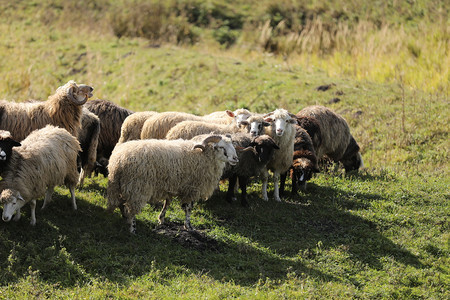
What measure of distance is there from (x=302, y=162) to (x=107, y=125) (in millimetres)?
4814

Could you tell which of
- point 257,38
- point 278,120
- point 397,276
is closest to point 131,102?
point 257,38

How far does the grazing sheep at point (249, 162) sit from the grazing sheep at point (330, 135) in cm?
243

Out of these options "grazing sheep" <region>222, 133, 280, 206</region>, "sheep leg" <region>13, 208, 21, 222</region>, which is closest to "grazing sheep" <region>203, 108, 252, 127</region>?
"grazing sheep" <region>222, 133, 280, 206</region>

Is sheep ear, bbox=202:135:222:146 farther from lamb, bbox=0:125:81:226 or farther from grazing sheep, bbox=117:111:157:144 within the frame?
grazing sheep, bbox=117:111:157:144

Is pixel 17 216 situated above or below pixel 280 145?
below

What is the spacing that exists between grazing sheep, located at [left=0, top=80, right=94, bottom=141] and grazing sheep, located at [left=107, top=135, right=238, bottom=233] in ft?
6.99

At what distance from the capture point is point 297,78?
2009cm

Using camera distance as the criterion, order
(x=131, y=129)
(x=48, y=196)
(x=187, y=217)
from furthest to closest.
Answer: (x=131, y=129) < (x=48, y=196) < (x=187, y=217)

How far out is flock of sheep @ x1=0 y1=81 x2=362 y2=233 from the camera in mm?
8695

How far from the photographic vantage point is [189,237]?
8.91 meters

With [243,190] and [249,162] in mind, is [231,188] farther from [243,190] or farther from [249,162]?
[249,162]

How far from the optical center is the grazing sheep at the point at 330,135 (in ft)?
43.1

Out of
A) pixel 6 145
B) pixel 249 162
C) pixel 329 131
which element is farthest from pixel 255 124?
pixel 6 145

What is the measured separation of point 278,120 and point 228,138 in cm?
197
